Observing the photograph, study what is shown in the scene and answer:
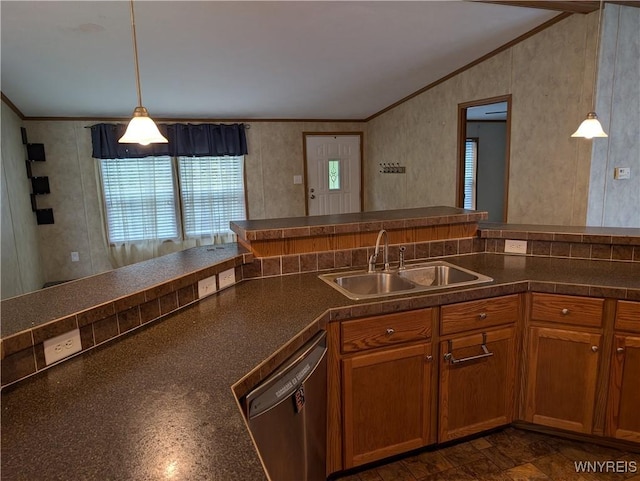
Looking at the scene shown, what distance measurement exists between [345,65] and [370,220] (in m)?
2.46

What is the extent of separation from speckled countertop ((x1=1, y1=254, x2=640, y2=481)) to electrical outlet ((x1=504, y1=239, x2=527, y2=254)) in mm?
621

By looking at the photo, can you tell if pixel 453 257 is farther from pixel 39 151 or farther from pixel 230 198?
pixel 39 151

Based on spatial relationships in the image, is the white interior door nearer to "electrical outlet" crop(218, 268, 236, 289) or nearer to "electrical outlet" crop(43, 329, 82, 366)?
"electrical outlet" crop(218, 268, 236, 289)

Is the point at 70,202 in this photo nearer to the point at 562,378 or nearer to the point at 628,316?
the point at 562,378

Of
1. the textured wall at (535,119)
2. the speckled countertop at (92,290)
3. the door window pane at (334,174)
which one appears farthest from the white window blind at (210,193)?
the speckled countertop at (92,290)

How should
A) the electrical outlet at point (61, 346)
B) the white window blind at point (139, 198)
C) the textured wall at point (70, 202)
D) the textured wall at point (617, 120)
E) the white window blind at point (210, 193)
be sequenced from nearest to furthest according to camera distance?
the electrical outlet at point (61, 346) → the textured wall at point (617, 120) → the textured wall at point (70, 202) → the white window blind at point (139, 198) → the white window blind at point (210, 193)

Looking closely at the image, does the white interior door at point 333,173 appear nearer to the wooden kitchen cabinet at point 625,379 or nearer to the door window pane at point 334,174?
the door window pane at point 334,174

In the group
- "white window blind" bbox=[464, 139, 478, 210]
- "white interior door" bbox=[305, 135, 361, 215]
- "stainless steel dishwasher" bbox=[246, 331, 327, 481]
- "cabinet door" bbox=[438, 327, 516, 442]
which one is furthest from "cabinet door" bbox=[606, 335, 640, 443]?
"white window blind" bbox=[464, 139, 478, 210]

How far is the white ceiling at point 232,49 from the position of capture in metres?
2.95

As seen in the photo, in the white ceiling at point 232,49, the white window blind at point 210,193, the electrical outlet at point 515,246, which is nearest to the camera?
the electrical outlet at point 515,246

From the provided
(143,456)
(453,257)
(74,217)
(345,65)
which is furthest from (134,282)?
(74,217)

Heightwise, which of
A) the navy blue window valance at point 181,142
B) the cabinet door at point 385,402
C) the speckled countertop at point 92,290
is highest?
the navy blue window valance at point 181,142

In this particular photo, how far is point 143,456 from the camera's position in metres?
0.88

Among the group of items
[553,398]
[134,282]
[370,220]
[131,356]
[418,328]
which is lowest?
[553,398]
